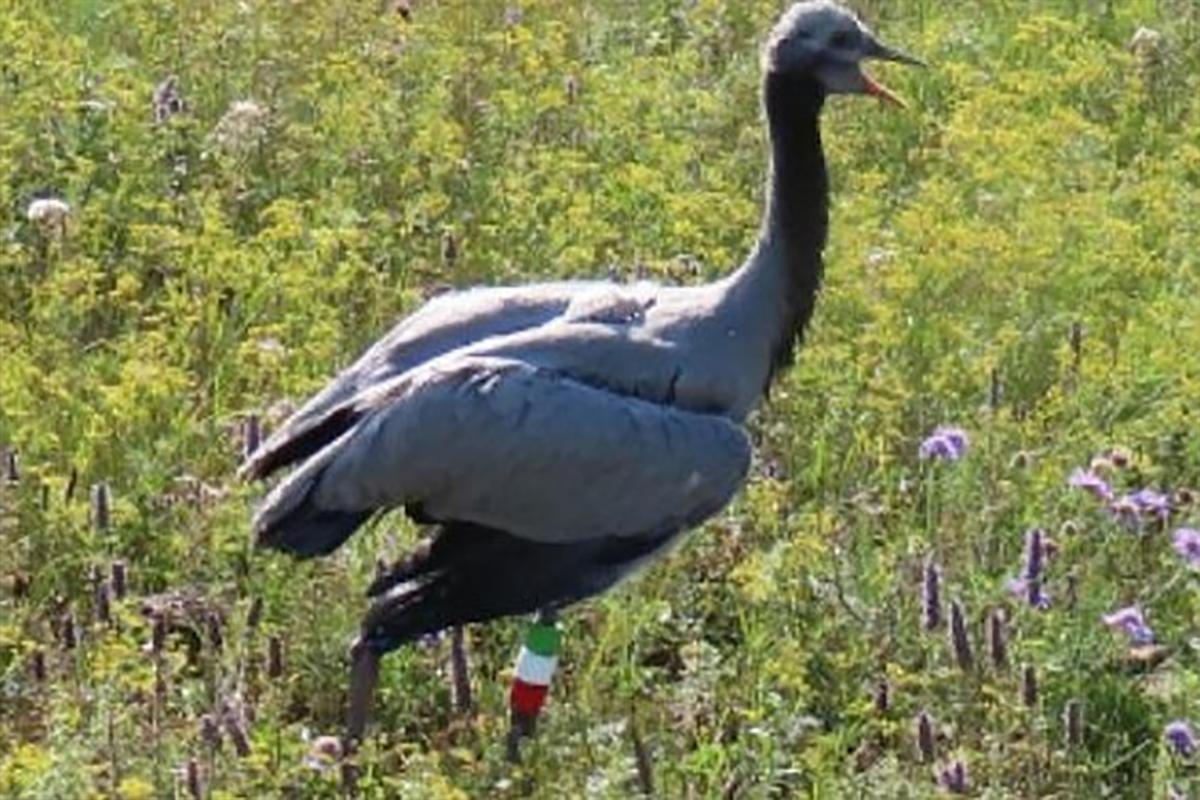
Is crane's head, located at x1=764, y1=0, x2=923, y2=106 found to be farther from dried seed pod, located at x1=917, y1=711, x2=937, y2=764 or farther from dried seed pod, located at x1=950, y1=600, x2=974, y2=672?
dried seed pod, located at x1=917, y1=711, x2=937, y2=764

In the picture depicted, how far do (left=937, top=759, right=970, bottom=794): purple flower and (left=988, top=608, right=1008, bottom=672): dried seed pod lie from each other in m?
0.41

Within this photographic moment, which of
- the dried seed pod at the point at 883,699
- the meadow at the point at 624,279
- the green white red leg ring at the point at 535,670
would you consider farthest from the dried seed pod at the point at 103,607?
the dried seed pod at the point at 883,699

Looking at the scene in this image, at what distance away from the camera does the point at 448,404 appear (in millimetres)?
6645

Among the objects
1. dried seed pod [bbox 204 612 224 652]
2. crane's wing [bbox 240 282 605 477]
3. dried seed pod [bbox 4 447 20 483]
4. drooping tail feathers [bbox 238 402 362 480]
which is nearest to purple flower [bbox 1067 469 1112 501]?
crane's wing [bbox 240 282 605 477]

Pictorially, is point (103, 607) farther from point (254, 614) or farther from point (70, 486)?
point (70, 486)

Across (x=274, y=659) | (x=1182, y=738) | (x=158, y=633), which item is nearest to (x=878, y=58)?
(x=1182, y=738)

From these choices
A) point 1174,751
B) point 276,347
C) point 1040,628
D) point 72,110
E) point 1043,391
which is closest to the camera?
point 1174,751

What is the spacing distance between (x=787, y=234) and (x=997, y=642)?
0.98 m

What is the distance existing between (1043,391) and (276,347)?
6.13ft

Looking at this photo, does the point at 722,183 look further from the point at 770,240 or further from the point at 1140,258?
the point at 770,240

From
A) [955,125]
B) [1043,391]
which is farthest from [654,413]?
[955,125]

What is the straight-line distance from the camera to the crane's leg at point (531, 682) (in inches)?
262

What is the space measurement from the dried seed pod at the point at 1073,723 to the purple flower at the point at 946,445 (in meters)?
0.74

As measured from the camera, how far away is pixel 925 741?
6.59 metres
